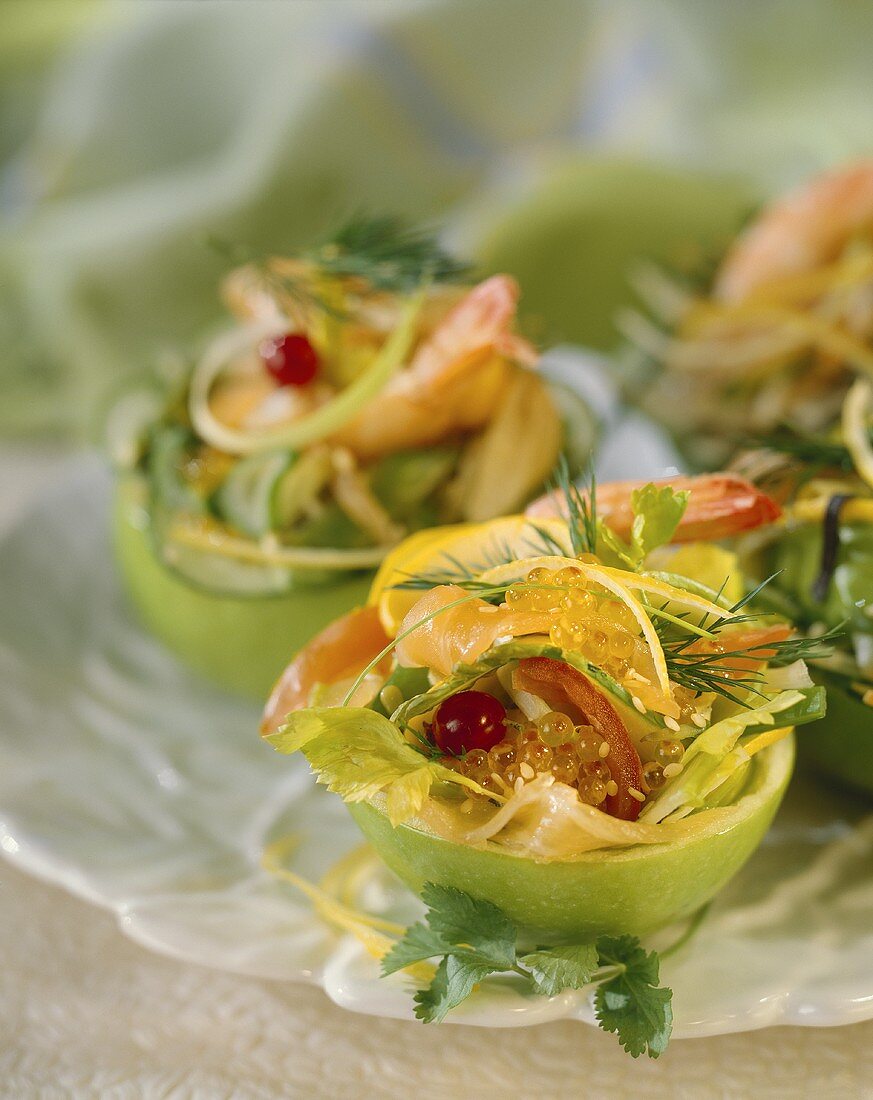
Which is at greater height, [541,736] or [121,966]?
[541,736]

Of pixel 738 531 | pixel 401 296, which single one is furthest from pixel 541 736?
pixel 401 296

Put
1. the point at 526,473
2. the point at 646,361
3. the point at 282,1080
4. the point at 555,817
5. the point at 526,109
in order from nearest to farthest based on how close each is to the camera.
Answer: the point at 555,817 < the point at 282,1080 < the point at 526,473 < the point at 646,361 < the point at 526,109

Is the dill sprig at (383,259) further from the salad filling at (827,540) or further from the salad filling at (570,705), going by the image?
the salad filling at (570,705)

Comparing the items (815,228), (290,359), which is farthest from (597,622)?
(815,228)

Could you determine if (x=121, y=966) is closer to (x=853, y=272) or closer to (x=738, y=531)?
(x=738, y=531)

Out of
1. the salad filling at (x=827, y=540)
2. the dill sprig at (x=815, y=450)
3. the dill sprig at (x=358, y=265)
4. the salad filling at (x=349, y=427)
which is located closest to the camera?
the salad filling at (x=827, y=540)

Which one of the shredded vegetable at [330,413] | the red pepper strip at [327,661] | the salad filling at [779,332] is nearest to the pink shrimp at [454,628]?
the red pepper strip at [327,661]

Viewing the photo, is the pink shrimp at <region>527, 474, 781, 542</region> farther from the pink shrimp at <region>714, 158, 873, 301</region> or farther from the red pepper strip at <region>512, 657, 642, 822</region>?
the pink shrimp at <region>714, 158, 873, 301</region>
